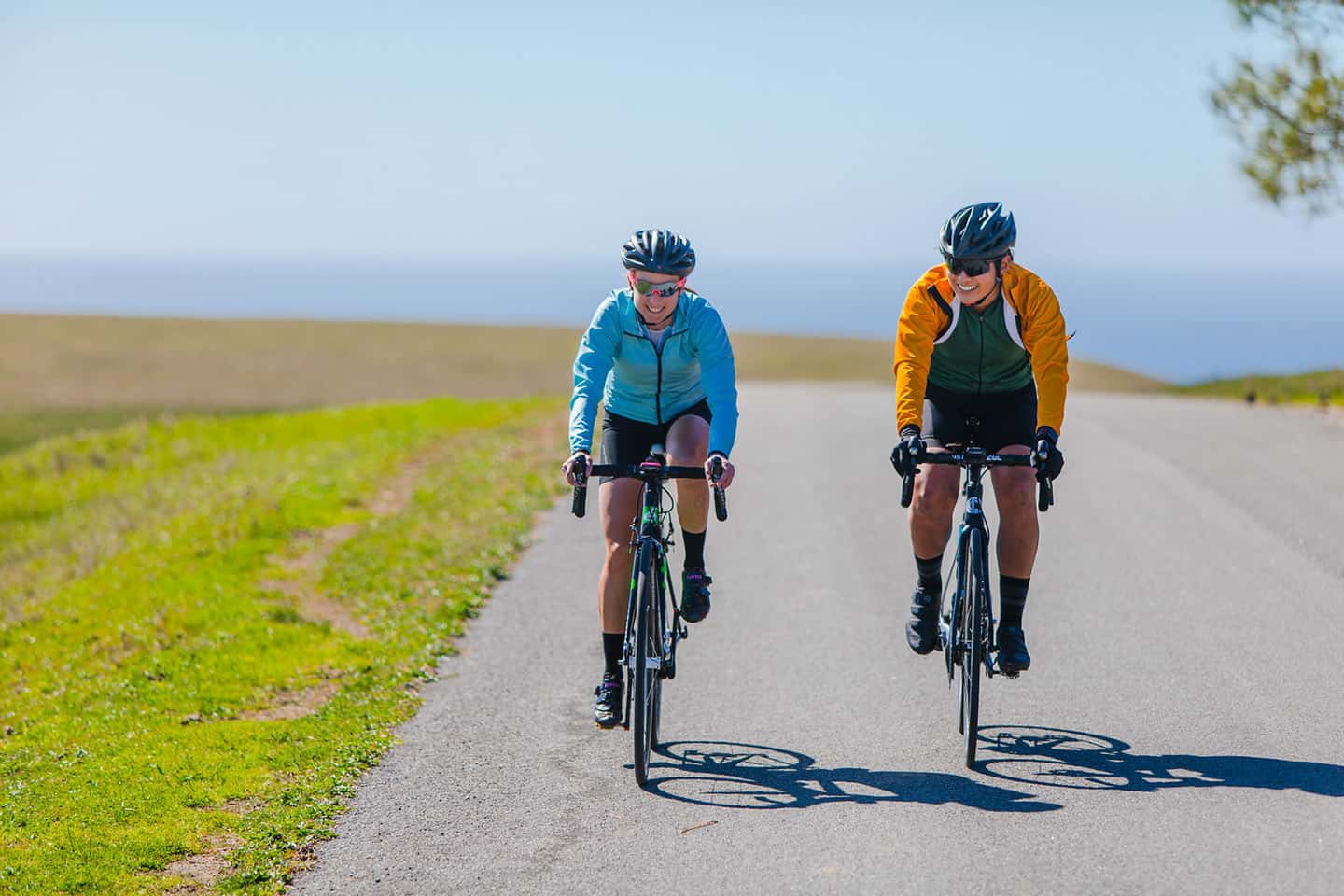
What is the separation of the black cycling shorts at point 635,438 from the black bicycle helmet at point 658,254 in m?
0.69

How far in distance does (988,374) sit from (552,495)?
838cm

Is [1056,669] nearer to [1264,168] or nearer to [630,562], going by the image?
[630,562]

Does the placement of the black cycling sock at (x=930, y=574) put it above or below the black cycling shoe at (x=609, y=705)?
above

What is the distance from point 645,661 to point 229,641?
4818 mm

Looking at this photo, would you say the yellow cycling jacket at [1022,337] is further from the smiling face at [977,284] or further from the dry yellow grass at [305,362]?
the dry yellow grass at [305,362]

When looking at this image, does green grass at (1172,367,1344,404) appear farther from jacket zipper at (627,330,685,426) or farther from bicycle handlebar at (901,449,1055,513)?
jacket zipper at (627,330,685,426)

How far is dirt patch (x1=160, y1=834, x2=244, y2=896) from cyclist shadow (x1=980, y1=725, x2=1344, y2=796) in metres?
3.15

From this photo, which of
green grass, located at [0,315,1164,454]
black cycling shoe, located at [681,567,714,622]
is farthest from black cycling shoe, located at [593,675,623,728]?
green grass, located at [0,315,1164,454]

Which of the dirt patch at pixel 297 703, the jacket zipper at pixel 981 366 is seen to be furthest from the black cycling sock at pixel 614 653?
the dirt patch at pixel 297 703

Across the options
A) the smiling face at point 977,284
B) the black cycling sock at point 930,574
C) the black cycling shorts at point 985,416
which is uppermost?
the smiling face at point 977,284

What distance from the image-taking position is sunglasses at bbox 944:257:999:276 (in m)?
6.04

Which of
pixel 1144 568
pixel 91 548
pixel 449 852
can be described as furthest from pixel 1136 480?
pixel 91 548

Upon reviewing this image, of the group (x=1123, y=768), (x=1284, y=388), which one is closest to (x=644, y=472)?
(x=1123, y=768)

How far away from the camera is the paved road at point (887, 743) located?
198 inches
